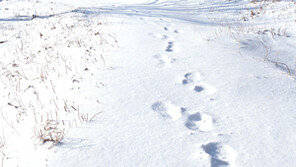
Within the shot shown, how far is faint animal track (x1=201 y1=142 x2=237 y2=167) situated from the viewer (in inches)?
58.4

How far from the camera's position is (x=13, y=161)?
1598 mm

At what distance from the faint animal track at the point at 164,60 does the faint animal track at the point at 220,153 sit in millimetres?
1705

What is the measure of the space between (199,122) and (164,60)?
162cm

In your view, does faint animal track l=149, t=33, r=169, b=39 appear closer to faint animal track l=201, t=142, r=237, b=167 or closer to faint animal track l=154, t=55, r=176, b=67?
faint animal track l=154, t=55, r=176, b=67

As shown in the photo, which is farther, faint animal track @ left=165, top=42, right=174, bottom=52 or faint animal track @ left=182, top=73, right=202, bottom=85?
faint animal track @ left=165, top=42, right=174, bottom=52

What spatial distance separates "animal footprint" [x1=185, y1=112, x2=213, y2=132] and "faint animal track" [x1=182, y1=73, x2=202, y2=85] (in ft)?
2.31

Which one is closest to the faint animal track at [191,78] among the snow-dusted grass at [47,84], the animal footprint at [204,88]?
the animal footprint at [204,88]

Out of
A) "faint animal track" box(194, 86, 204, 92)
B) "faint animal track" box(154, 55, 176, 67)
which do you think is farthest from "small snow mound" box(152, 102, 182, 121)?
"faint animal track" box(154, 55, 176, 67)

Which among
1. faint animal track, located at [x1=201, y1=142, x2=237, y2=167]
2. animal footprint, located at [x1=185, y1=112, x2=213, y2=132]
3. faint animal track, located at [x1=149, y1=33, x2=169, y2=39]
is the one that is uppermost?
faint animal track, located at [x1=149, y1=33, x2=169, y2=39]

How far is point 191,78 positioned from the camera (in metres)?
2.76

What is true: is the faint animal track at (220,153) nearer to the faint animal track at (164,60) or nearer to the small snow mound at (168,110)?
the small snow mound at (168,110)

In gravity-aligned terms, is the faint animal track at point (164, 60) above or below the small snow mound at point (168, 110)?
above

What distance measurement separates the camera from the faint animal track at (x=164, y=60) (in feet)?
10.5

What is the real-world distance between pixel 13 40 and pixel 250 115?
5.58 metres
